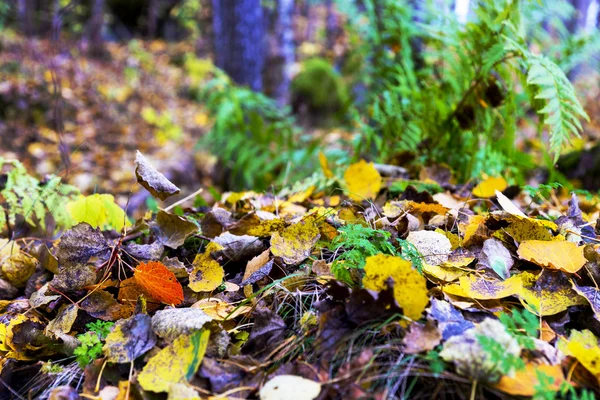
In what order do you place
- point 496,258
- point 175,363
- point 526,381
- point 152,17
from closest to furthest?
point 526,381, point 175,363, point 496,258, point 152,17

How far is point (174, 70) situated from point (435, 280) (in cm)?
1273

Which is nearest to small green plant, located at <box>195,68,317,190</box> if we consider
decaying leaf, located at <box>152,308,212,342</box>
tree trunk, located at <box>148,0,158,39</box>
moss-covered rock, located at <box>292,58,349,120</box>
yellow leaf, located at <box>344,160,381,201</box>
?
yellow leaf, located at <box>344,160,381,201</box>

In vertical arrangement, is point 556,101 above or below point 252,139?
above

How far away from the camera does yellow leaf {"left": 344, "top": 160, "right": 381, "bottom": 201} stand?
1581 mm

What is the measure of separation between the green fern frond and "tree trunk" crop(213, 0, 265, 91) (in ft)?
11.6

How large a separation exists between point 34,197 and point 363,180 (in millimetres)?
1231

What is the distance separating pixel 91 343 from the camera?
934 millimetres

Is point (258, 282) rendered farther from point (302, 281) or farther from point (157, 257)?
point (157, 257)

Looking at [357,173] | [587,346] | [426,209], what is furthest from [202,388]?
[357,173]

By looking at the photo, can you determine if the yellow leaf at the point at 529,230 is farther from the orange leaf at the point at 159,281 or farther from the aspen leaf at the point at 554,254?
the orange leaf at the point at 159,281

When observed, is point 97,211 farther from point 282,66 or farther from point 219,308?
point 282,66

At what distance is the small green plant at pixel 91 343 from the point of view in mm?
900

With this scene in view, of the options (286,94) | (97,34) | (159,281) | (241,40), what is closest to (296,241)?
(159,281)

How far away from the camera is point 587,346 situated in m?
0.83
